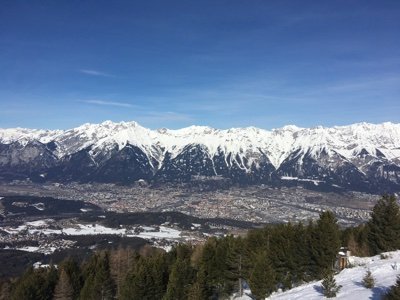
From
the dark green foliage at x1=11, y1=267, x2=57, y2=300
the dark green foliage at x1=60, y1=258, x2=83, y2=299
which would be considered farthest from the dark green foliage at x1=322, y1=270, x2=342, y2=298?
the dark green foliage at x1=11, y1=267, x2=57, y2=300

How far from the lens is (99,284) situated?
175 feet

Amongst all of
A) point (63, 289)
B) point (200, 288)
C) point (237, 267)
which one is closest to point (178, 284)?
point (200, 288)

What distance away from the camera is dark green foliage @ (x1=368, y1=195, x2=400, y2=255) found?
143 ft

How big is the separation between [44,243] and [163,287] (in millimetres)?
122585

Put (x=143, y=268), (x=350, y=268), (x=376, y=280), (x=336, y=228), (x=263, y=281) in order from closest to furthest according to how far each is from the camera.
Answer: (x=376, y=280) → (x=350, y=268) → (x=263, y=281) → (x=336, y=228) → (x=143, y=268)

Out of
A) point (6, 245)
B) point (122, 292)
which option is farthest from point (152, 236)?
point (122, 292)

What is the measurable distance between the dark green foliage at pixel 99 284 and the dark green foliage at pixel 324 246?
87.9 feet

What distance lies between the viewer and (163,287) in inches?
2069

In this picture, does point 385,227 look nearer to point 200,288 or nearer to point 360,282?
point 360,282

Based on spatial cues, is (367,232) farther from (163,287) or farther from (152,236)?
(152,236)

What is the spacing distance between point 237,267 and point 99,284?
59.0 feet

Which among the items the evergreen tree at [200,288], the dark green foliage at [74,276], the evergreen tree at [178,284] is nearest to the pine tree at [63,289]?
the dark green foliage at [74,276]

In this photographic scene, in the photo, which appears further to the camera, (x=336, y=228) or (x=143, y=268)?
(x=143, y=268)

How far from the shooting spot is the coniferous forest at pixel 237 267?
135 feet
